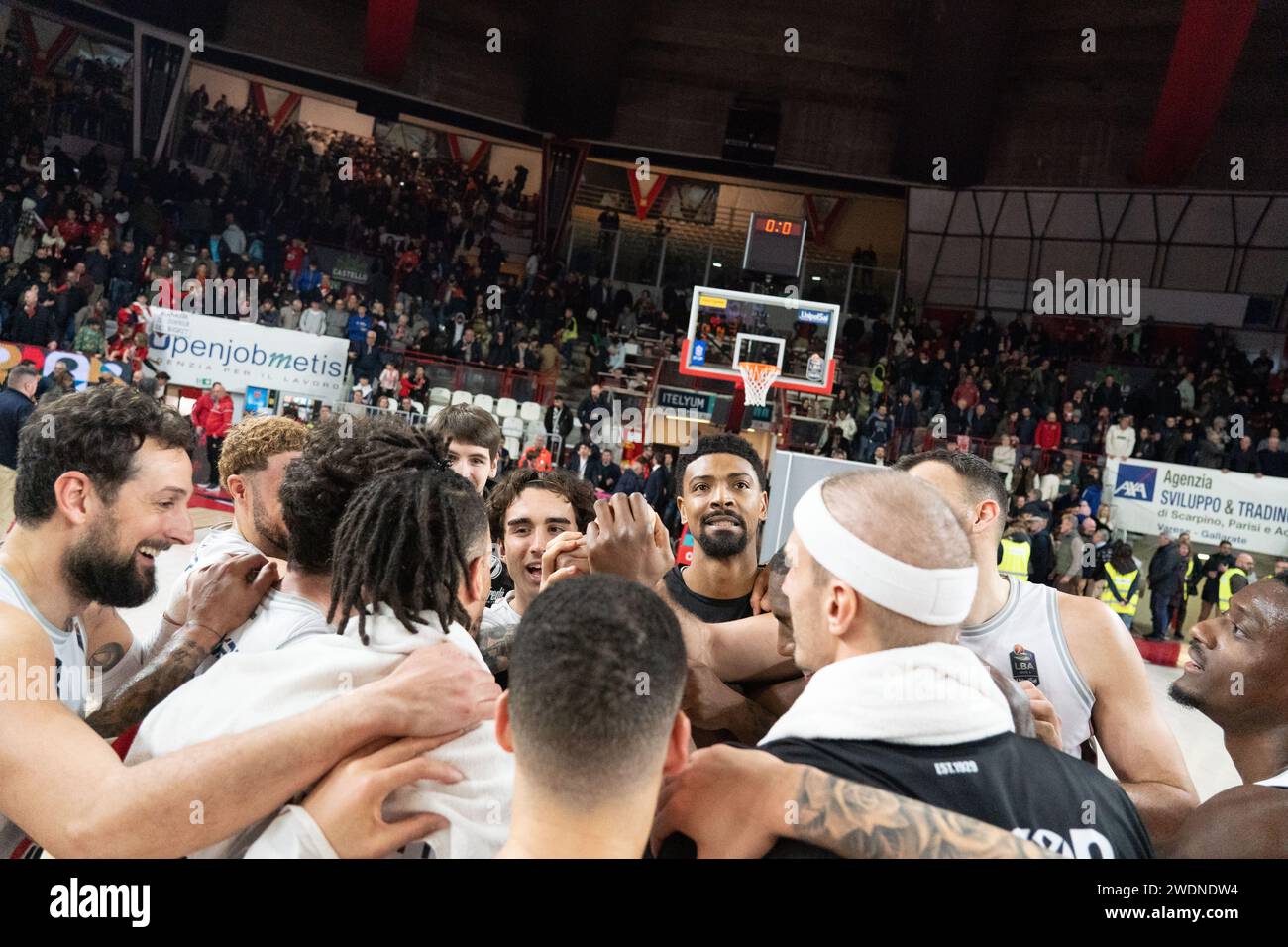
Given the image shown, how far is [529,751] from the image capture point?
1588 mm

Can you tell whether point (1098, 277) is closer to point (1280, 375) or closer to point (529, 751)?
point (1280, 375)

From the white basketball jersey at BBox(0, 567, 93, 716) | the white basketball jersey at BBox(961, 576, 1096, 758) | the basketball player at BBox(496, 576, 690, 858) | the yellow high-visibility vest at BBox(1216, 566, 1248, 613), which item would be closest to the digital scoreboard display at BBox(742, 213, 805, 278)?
the yellow high-visibility vest at BBox(1216, 566, 1248, 613)

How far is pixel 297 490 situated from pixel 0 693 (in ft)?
2.59

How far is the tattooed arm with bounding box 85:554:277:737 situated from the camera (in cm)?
258

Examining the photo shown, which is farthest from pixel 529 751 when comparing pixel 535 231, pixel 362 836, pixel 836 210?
pixel 836 210

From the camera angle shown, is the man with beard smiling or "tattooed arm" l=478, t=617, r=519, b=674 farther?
the man with beard smiling

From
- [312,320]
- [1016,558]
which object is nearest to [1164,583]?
[1016,558]

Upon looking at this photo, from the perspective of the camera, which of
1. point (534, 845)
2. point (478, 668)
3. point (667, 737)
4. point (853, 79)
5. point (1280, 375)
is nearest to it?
point (534, 845)

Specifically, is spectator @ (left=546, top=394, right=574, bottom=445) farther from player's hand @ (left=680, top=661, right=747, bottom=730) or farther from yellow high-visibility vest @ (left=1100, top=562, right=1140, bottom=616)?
player's hand @ (left=680, top=661, right=747, bottom=730)

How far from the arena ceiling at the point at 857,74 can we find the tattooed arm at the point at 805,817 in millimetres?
19470

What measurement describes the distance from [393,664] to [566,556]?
808 millimetres

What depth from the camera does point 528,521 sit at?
13.6ft

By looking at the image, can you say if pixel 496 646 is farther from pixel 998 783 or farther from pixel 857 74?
pixel 857 74
